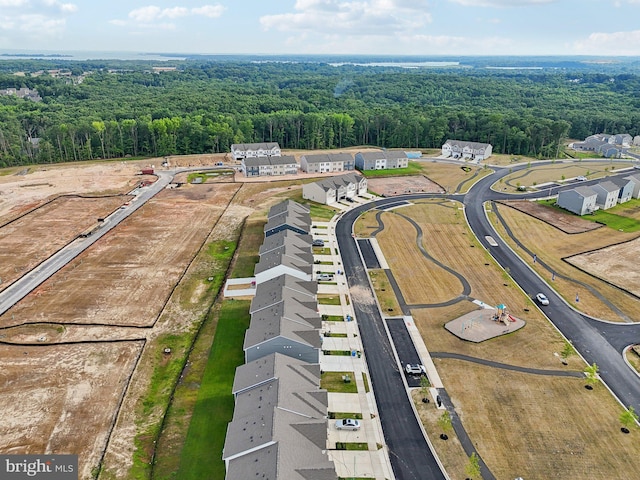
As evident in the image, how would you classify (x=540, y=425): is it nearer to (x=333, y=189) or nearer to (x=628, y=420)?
(x=628, y=420)

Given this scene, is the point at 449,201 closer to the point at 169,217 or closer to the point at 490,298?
the point at 490,298

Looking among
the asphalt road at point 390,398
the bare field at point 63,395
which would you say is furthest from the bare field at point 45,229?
the asphalt road at point 390,398

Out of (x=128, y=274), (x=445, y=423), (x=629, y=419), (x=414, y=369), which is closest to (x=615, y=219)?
(x=629, y=419)

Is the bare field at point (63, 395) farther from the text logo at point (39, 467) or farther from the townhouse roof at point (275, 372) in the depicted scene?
the townhouse roof at point (275, 372)

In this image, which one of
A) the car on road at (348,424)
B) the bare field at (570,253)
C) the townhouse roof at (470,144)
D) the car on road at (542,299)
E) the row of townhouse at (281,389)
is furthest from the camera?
the townhouse roof at (470,144)

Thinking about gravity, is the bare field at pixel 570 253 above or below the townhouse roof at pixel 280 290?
below

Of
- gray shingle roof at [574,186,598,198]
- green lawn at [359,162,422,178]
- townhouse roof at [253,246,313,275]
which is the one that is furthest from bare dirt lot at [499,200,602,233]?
townhouse roof at [253,246,313,275]

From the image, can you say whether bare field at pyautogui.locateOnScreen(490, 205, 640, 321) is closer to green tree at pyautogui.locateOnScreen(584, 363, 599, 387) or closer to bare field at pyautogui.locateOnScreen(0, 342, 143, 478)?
green tree at pyautogui.locateOnScreen(584, 363, 599, 387)

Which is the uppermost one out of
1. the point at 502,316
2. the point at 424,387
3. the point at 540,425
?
the point at 502,316
